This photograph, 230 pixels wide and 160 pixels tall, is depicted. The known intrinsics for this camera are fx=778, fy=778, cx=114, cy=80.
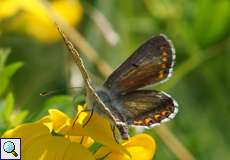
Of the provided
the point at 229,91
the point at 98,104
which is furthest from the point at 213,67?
the point at 98,104

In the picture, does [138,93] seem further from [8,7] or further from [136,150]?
[8,7]

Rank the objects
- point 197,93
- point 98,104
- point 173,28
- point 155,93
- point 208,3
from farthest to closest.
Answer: point 197,93 → point 173,28 → point 208,3 → point 155,93 → point 98,104

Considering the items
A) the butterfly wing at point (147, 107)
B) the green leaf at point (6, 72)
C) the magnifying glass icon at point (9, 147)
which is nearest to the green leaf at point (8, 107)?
the green leaf at point (6, 72)

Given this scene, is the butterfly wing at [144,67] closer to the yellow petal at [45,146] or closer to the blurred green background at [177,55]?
the yellow petal at [45,146]

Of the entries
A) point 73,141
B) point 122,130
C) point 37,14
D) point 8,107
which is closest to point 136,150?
point 122,130

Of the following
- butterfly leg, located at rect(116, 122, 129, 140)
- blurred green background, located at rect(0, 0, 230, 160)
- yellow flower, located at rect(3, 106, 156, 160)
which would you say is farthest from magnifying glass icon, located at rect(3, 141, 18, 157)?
blurred green background, located at rect(0, 0, 230, 160)

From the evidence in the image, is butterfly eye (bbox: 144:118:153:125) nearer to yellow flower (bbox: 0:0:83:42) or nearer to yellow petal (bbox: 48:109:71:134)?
yellow petal (bbox: 48:109:71:134)

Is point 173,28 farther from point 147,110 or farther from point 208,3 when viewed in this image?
point 147,110
